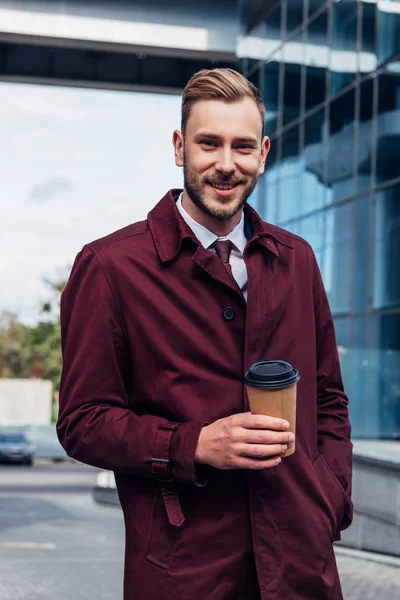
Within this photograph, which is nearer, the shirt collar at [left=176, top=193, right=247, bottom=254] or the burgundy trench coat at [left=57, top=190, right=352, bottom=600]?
the burgundy trench coat at [left=57, top=190, right=352, bottom=600]

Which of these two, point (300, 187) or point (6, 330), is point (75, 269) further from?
point (6, 330)

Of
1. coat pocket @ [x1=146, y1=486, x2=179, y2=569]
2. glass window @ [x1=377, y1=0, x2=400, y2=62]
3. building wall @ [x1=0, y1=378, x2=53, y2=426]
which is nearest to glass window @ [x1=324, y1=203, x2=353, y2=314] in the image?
glass window @ [x1=377, y1=0, x2=400, y2=62]

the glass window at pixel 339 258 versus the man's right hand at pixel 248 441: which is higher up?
the glass window at pixel 339 258

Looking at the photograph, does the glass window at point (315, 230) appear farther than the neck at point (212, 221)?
Yes

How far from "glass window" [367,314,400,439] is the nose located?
54.0ft

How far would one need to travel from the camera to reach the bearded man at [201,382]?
2.56m

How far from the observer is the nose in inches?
105

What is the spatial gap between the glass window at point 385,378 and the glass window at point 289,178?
4.50m

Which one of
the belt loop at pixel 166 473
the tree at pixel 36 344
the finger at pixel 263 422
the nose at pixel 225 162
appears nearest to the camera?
the finger at pixel 263 422

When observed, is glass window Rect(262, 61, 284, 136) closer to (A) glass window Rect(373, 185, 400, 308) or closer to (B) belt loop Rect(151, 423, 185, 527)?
(A) glass window Rect(373, 185, 400, 308)

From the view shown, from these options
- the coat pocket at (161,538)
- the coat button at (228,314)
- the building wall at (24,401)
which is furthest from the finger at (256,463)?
the building wall at (24,401)

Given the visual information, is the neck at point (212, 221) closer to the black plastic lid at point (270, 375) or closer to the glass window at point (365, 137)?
the black plastic lid at point (270, 375)

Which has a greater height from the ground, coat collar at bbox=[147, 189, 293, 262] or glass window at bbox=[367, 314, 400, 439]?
coat collar at bbox=[147, 189, 293, 262]

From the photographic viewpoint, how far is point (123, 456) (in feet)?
8.43
